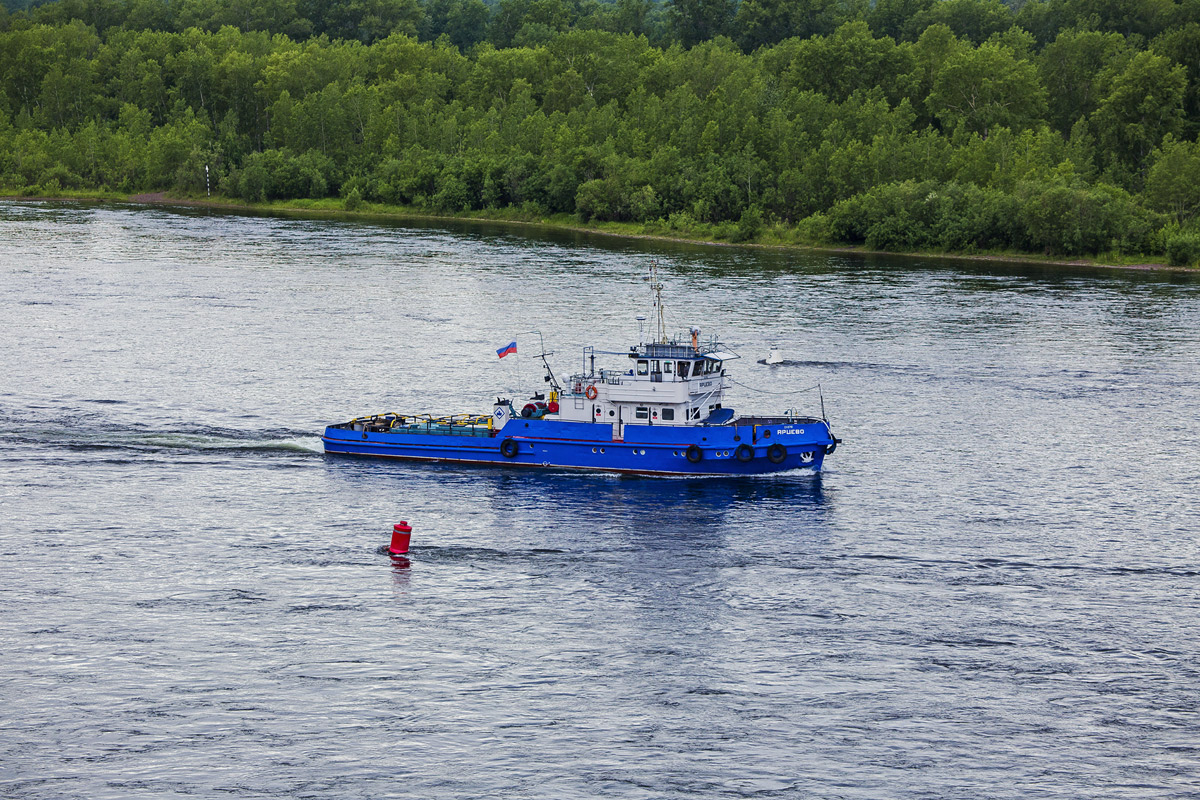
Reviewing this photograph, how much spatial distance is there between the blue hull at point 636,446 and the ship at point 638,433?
0.06m

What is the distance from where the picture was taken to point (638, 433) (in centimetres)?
8025

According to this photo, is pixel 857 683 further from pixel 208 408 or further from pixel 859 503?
pixel 208 408

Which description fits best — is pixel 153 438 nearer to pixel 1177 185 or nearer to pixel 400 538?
pixel 400 538

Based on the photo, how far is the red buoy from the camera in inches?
2574

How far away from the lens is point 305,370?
4232 inches

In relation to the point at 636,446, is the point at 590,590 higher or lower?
lower

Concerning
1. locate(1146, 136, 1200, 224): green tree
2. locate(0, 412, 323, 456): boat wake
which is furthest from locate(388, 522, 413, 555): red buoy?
locate(1146, 136, 1200, 224): green tree

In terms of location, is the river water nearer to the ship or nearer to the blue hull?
the blue hull

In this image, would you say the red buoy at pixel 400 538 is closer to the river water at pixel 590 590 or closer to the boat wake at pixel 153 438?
the river water at pixel 590 590

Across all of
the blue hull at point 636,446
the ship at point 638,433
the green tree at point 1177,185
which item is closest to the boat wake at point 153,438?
the ship at point 638,433

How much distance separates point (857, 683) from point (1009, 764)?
7.09m

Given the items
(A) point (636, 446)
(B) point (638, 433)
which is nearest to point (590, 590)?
(A) point (636, 446)

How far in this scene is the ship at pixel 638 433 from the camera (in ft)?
261

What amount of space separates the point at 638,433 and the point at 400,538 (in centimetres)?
1965
